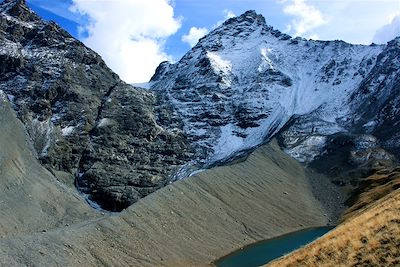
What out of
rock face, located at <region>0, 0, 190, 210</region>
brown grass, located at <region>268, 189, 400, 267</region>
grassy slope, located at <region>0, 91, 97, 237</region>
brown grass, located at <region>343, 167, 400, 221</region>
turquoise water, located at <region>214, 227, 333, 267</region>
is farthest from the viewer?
rock face, located at <region>0, 0, 190, 210</region>

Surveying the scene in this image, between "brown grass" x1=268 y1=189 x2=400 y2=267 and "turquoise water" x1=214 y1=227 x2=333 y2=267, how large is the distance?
58.2m

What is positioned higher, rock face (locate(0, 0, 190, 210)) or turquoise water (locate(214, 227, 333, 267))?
rock face (locate(0, 0, 190, 210))

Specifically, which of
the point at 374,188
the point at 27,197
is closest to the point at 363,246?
the point at 27,197

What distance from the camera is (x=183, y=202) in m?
102

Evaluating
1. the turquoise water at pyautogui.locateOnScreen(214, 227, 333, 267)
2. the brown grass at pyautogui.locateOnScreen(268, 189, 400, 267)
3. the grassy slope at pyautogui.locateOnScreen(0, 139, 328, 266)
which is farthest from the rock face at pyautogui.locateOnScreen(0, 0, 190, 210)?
the brown grass at pyautogui.locateOnScreen(268, 189, 400, 267)

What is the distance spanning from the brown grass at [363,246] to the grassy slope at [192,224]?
52481 millimetres

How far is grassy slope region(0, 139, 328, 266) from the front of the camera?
243 ft

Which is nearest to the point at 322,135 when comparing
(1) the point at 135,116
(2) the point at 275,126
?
(2) the point at 275,126

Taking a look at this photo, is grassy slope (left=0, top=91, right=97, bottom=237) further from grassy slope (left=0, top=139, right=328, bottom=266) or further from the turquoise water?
the turquoise water

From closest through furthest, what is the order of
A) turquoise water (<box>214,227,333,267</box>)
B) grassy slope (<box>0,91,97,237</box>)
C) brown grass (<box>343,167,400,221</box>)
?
turquoise water (<box>214,227,333,267</box>), grassy slope (<box>0,91,97,237</box>), brown grass (<box>343,167,400,221</box>)

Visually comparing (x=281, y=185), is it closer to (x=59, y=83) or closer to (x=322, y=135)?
(x=322, y=135)

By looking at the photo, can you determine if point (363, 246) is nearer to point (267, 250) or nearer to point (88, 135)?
point (267, 250)

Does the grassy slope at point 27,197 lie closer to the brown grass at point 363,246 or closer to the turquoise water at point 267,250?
the turquoise water at point 267,250

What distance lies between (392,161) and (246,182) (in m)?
50.2
